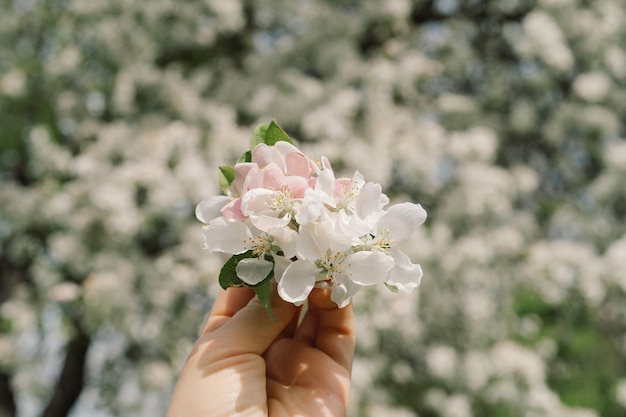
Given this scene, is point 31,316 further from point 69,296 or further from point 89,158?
point 89,158

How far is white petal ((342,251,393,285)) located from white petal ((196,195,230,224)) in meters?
0.34

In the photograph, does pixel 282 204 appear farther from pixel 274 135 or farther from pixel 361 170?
pixel 361 170

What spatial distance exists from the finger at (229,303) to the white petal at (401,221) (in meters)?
0.46

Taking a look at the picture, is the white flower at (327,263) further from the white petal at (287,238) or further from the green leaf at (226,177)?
the green leaf at (226,177)

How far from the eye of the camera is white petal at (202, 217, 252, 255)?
158cm

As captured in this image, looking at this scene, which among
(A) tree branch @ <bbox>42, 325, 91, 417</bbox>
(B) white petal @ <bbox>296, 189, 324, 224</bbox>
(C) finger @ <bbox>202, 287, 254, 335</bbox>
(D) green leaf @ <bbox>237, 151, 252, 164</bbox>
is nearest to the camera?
(B) white petal @ <bbox>296, 189, 324, 224</bbox>

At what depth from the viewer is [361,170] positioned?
14.6 feet

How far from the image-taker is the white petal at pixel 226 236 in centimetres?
158

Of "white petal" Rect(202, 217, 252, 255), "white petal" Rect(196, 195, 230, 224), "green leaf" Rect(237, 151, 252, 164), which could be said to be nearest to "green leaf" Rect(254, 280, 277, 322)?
"white petal" Rect(202, 217, 252, 255)

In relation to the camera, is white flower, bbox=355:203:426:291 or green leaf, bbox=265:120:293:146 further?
green leaf, bbox=265:120:293:146

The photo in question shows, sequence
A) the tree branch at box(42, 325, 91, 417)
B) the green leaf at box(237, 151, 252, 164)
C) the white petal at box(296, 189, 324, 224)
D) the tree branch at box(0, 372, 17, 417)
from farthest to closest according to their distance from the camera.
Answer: the tree branch at box(0, 372, 17, 417), the tree branch at box(42, 325, 91, 417), the green leaf at box(237, 151, 252, 164), the white petal at box(296, 189, 324, 224)

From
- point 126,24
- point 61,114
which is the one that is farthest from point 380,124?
point 61,114

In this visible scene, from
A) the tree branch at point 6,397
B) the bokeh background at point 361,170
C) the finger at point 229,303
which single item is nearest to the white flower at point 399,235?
the finger at point 229,303

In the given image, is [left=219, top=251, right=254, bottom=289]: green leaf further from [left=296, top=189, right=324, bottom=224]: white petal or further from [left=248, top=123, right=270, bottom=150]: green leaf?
[left=248, top=123, right=270, bottom=150]: green leaf
